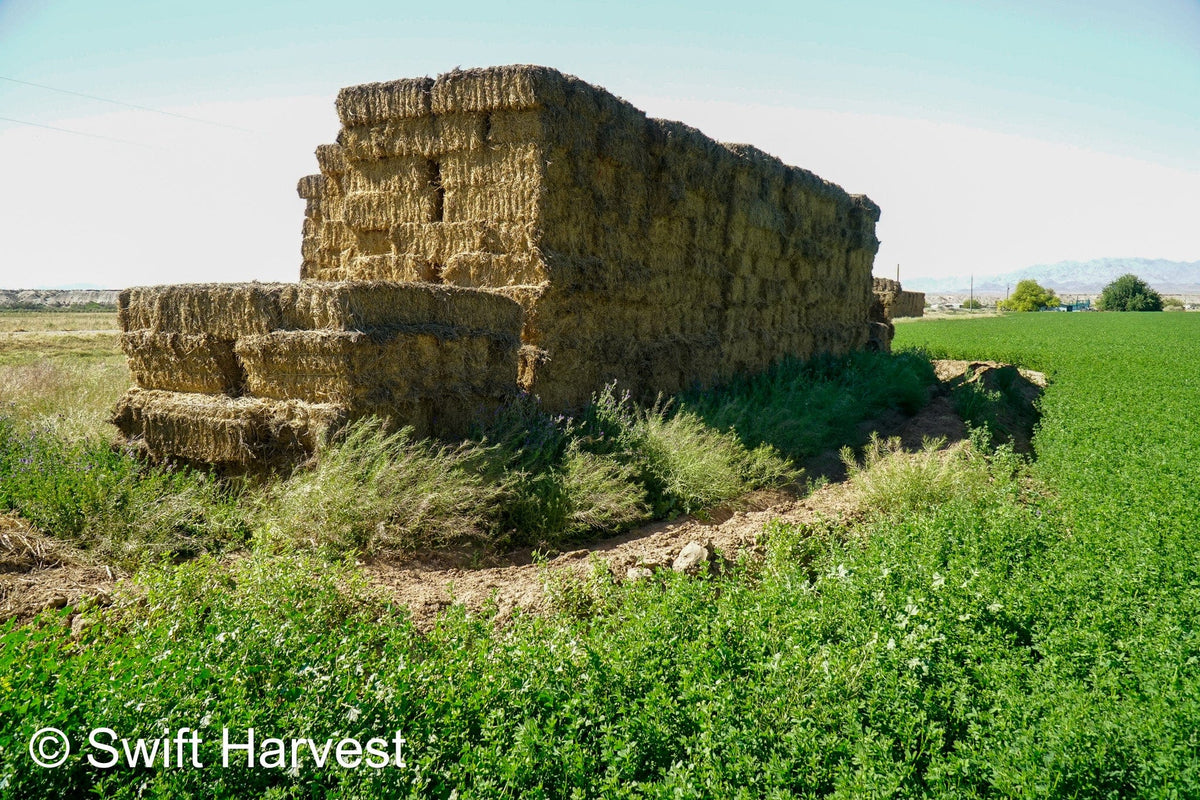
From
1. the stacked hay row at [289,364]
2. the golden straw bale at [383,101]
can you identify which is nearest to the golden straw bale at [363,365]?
the stacked hay row at [289,364]

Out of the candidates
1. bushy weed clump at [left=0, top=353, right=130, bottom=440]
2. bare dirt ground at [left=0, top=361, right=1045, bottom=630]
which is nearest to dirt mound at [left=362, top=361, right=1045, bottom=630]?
bare dirt ground at [left=0, top=361, right=1045, bottom=630]

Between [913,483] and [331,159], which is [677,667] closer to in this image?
[913,483]

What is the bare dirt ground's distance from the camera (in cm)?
478

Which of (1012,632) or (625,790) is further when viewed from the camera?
(1012,632)

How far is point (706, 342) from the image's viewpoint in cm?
1291

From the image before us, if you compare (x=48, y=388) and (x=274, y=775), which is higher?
(x=48, y=388)

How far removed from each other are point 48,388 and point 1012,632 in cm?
1055

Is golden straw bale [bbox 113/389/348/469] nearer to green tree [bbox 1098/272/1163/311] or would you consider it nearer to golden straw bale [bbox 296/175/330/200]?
golden straw bale [bbox 296/175/330/200]

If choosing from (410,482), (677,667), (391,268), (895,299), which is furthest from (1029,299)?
(677,667)

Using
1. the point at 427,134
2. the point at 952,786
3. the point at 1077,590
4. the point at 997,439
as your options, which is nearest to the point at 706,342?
the point at 997,439

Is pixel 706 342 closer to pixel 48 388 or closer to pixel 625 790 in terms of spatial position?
pixel 48 388

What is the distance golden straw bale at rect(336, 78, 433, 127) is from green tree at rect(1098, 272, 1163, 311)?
95.8 m

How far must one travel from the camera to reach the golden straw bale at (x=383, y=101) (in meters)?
9.43

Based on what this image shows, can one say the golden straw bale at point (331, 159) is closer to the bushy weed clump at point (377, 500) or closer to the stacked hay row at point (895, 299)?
the bushy weed clump at point (377, 500)
